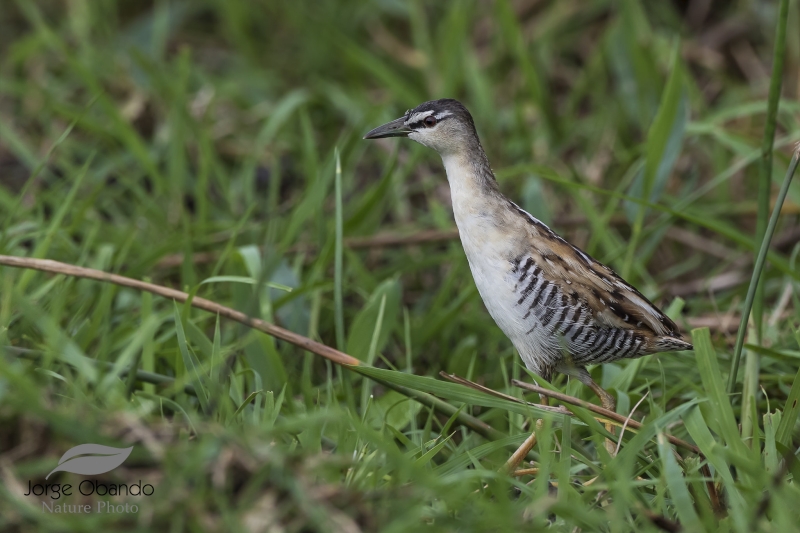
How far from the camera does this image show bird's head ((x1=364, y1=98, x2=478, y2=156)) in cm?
355

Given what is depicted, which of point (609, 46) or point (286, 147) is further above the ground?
point (609, 46)

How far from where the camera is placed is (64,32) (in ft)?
23.7

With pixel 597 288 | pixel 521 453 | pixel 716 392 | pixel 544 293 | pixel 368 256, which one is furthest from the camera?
pixel 368 256

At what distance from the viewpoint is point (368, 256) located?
17.4 ft

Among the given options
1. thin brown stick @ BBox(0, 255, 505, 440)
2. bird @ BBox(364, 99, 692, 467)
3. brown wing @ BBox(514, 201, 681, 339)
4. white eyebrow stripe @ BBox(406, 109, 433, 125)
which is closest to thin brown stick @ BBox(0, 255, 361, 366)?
thin brown stick @ BBox(0, 255, 505, 440)

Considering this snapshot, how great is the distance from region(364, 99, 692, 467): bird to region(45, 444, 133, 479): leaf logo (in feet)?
4.45

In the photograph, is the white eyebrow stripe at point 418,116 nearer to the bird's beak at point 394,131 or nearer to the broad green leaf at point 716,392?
the bird's beak at point 394,131

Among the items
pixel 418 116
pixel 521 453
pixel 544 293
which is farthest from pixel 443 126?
pixel 521 453

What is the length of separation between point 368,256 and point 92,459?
9.60ft

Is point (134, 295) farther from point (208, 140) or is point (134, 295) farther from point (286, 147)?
point (286, 147)

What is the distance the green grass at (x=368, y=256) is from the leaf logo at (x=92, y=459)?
4cm

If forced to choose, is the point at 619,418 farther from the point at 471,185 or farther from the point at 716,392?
the point at 471,185

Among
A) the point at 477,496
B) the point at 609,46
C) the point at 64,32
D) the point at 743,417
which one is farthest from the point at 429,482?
the point at 64,32

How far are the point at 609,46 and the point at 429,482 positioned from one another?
190 inches
